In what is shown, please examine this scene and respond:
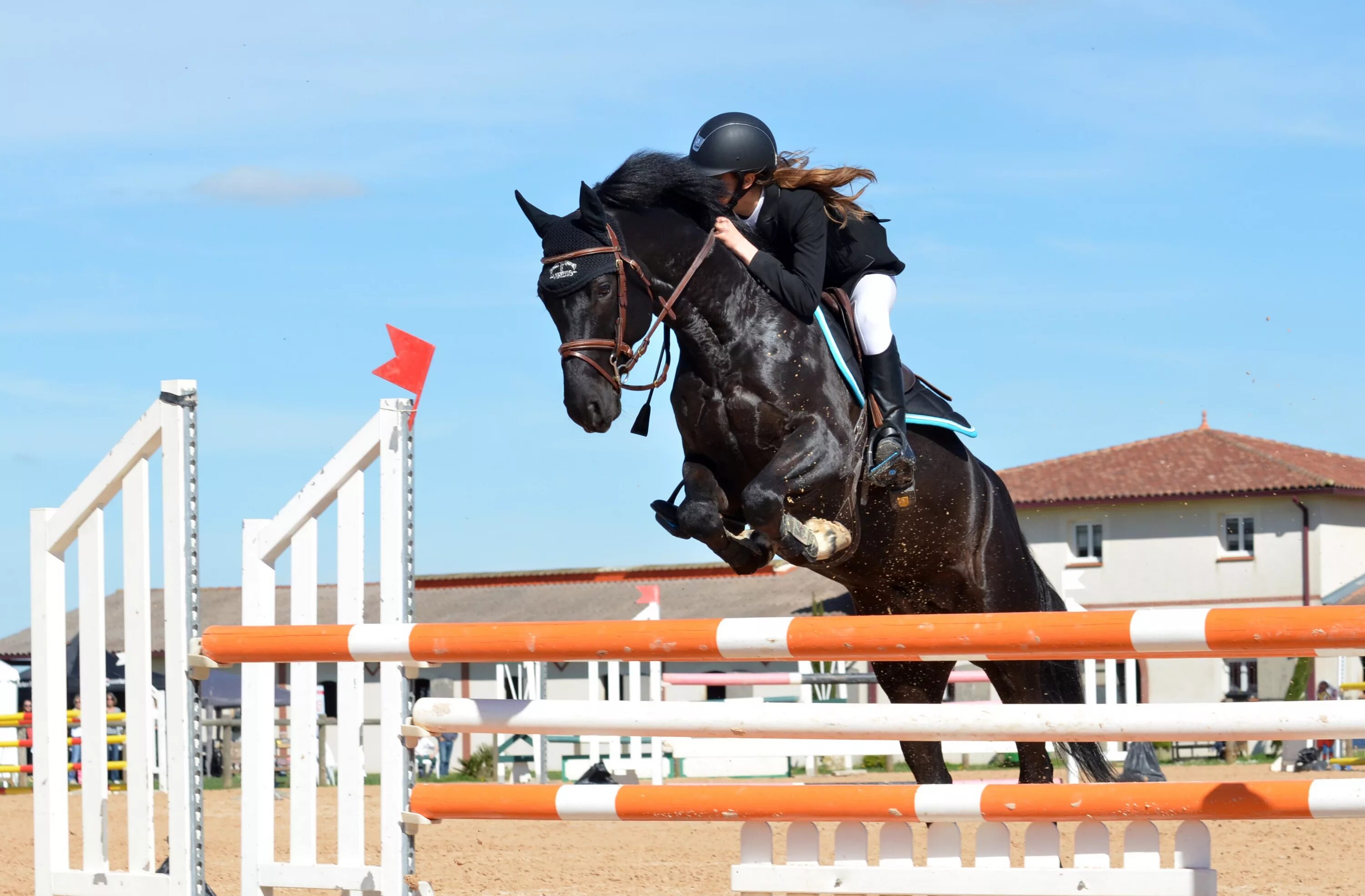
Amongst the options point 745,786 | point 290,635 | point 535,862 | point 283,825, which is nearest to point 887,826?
point 745,786

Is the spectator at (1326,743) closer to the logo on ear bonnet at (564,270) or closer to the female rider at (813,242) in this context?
the female rider at (813,242)

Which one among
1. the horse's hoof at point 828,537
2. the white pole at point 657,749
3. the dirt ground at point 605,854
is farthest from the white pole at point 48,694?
the white pole at point 657,749

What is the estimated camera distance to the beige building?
1243 inches

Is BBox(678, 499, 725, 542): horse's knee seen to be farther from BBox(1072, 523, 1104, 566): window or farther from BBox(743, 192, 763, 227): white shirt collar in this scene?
BBox(1072, 523, 1104, 566): window

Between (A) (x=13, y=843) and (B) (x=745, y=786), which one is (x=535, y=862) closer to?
(A) (x=13, y=843)

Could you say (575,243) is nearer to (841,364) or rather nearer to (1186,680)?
(841,364)

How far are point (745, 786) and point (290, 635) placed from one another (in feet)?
3.53

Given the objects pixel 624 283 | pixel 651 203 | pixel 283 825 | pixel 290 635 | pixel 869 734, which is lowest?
pixel 283 825

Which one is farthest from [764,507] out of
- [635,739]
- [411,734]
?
[635,739]

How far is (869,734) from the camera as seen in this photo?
324 centimetres

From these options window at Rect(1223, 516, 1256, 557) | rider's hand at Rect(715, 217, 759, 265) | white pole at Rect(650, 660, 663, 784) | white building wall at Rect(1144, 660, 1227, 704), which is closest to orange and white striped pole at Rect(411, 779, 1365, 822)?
rider's hand at Rect(715, 217, 759, 265)

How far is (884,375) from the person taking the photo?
16.0 feet

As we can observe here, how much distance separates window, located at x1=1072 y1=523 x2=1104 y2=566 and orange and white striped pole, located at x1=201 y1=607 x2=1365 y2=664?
3235 cm

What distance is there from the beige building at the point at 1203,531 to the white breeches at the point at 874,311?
1058 inches
